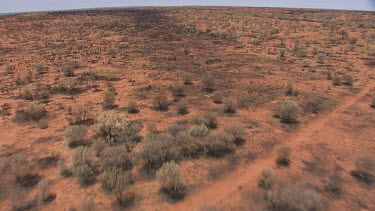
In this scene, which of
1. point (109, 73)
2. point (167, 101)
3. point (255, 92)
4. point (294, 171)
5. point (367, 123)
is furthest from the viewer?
point (109, 73)

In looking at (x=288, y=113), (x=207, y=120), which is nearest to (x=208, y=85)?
(x=207, y=120)

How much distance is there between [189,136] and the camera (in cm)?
970

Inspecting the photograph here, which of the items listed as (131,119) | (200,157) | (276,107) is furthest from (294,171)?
(131,119)

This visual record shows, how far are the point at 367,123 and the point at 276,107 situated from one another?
3946 mm

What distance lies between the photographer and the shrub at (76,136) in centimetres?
982

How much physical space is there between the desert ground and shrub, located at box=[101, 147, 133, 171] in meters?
Answer: 0.04

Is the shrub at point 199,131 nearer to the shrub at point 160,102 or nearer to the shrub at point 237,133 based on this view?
the shrub at point 237,133

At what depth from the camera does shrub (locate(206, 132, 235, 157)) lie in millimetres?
9188

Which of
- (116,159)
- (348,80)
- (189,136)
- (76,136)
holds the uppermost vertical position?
(348,80)

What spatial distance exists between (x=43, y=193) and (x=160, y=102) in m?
7.53

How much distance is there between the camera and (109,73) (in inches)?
761

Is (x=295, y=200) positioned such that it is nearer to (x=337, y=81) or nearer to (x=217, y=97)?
(x=217, y=97)

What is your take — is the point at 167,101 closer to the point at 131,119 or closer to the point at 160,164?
the point at 131,119

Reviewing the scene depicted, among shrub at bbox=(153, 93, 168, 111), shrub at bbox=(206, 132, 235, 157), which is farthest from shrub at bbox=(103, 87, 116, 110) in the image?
shrub at bbox=(206, 132, 235, 157)
